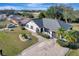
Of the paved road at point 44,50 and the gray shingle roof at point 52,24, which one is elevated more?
the gray shingle roof at point 52,24

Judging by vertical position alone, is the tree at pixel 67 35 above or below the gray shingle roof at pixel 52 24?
below

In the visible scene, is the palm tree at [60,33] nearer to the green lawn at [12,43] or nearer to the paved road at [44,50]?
the paved road at [44,50]

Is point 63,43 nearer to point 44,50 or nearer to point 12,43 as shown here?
point 44,50

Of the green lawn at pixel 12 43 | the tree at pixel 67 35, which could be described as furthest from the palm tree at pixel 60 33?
the green lawn at pixel 12 43

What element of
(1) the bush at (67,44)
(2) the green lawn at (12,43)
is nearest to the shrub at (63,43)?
(1) the bush at (67,44)

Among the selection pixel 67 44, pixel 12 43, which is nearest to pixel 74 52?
pixel 67 44

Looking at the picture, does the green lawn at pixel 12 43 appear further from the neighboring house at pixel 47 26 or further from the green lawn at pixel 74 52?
the green lawn at pixel 74 52
